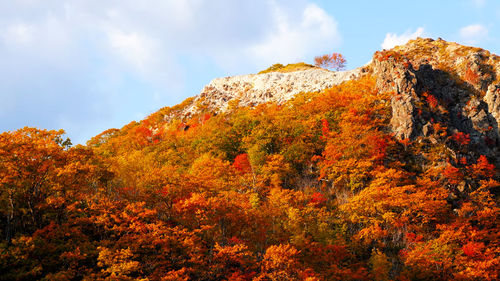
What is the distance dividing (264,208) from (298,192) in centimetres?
675

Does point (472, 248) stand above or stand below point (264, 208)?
below

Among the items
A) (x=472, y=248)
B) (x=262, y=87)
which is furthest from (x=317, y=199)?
(x=262, y=87)

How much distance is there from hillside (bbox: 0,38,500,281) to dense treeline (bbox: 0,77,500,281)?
0.65ft

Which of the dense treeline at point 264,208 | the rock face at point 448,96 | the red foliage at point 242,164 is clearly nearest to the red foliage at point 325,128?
the dense treeline at point 264,208

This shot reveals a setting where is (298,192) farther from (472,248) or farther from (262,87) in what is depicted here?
(262,87)

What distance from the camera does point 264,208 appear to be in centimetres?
3738

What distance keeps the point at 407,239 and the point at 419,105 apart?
30295mm

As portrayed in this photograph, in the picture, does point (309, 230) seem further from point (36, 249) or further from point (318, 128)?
point (318, 128)

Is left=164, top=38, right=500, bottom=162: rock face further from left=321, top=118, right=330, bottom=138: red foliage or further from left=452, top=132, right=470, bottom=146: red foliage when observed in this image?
left=321, top=118, right=330, bottom=138: red foliage

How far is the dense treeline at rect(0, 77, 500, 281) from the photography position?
25.9 meters

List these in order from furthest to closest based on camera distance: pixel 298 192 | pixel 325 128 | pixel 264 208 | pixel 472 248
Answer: pixel 325 128, pixel 298 192, pixel 472 248, pixel 264 208

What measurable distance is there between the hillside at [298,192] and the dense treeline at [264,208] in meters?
0.20

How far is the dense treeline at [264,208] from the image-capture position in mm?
25859

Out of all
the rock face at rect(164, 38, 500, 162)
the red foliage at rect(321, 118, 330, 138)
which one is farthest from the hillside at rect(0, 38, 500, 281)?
the red foliage at rect(321, 118, 330, 138)
